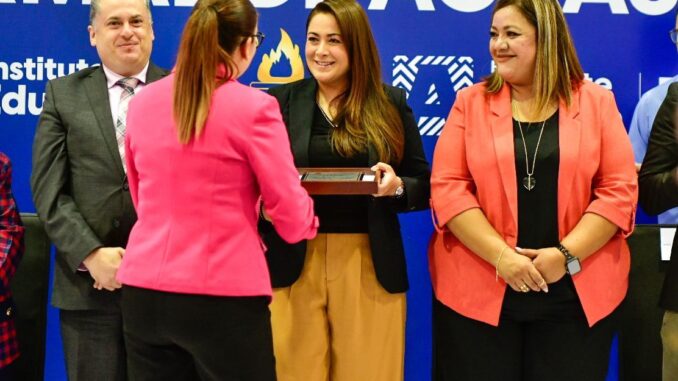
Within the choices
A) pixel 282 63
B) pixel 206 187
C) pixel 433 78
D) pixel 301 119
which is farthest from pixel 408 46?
pixel 206 187

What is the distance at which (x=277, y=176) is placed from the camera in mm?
2215

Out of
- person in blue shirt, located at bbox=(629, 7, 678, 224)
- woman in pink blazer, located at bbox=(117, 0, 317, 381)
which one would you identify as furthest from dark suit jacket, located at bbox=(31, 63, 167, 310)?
person in blue shirt, located at bbox=(629, 7, 678, 224)

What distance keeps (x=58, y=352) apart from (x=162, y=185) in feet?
7.05

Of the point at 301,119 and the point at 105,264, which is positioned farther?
the point at 301,119

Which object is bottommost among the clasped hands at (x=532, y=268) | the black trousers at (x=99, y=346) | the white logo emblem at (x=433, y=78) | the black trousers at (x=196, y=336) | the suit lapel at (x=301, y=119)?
the black trousers at (x=99, y=346)

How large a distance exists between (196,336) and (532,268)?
1146 mm

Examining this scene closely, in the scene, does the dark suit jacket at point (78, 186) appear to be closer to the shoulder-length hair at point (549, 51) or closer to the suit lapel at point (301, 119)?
the suit lapel at point (301, 119)

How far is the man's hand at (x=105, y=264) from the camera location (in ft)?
9.16

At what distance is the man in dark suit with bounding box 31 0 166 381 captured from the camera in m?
2.88

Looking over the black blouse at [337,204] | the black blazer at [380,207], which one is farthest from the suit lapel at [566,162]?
the black blouse at [337,204]

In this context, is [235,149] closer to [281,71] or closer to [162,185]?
[162,185]

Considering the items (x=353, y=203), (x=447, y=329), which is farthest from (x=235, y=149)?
(x=447, y=329)

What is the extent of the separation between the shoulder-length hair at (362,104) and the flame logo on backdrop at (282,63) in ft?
→ 2.11

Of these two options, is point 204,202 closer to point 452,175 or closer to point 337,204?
point 337,204
